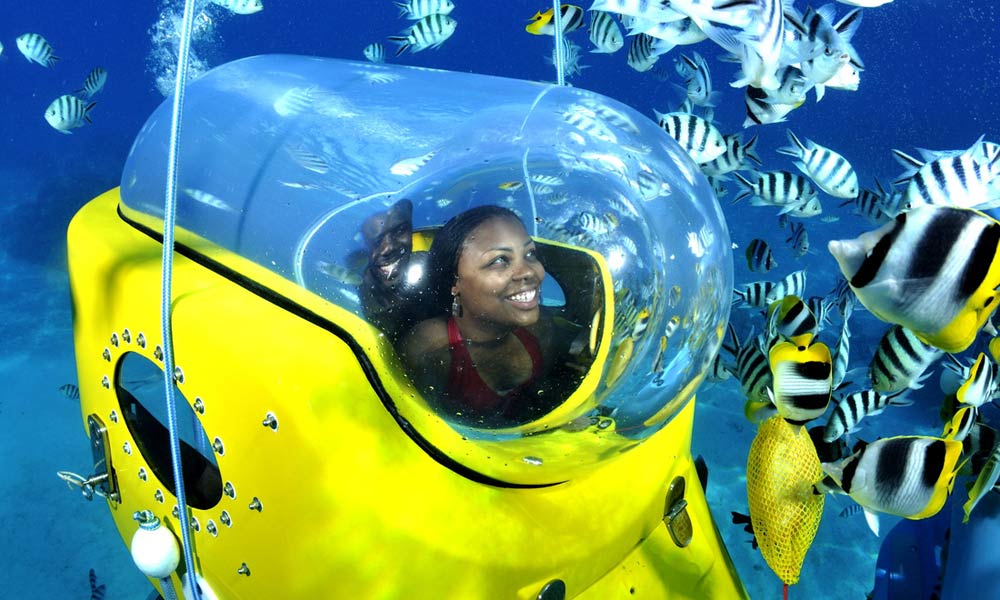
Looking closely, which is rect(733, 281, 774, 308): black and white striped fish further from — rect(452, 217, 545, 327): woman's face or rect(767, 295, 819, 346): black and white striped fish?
rect(452, 217, 545, 327): woman's face

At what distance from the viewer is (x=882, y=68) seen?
34531mm

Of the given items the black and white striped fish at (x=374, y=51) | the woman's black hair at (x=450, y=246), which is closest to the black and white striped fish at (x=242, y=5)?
the black and white striped fish at (x=374, y=51)

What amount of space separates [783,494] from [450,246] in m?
1.13

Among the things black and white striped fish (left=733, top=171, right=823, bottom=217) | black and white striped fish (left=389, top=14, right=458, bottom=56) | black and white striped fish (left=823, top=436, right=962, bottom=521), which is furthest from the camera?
black and white striped fish (left=389, top=14, right=458, bottom=56)

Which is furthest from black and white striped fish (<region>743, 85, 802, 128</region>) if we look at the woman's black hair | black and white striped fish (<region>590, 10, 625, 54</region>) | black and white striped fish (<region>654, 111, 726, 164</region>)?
the woman's black hair

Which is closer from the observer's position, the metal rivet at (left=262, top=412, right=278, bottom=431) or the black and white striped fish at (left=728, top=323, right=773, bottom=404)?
the metal rivet at (left=262, top=412, right=278, bottom=431)

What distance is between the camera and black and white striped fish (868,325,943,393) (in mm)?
2805

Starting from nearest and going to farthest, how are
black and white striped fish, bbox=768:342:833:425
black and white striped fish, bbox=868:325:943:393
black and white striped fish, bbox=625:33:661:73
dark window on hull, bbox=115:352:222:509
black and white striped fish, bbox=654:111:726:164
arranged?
1. dark window on hull, bbox=115:352:222:509
2. black and white striped fish, bbox=768:342:833:425
3. black and white striped fish, bbox=868:325:943:393
4. black and white striped fish, bbox=654:111:726:164
5. black and white striped fish, bbox=625:33:661:73

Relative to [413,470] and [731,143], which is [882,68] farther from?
[413,470]

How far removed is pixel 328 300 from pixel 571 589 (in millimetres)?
954

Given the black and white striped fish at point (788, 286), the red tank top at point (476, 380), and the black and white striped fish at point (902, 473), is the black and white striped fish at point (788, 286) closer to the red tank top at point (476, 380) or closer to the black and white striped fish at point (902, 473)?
the black and white striped fish at point (902, 473)

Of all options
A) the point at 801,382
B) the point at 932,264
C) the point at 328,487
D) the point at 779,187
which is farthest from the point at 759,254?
the point at 328,487

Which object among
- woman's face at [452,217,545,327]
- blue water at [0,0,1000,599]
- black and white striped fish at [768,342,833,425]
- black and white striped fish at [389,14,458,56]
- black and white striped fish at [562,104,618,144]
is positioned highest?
black and white striped fish at [389,14,458,56]

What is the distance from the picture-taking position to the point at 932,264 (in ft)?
4.71
